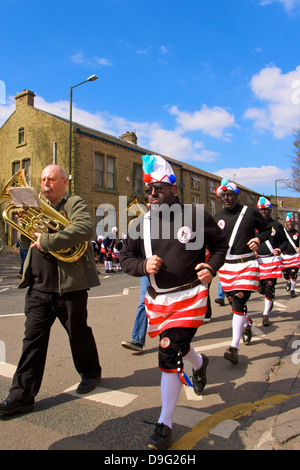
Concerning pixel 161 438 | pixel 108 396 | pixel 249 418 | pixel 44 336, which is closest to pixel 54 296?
pixel 44 336

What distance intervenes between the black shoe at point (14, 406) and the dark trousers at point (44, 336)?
0.14 ft

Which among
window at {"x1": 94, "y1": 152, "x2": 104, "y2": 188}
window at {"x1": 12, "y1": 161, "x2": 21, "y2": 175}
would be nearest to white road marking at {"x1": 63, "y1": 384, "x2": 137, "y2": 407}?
window at {"x1": 94, "y1": 152, "x2": 104, "y2": 188}

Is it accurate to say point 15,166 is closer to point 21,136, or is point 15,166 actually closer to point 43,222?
point 21,136

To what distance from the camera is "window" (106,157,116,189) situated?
24.7 m

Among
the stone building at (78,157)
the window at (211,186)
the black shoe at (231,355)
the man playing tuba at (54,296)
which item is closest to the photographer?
the man playing tuba at (54,296)

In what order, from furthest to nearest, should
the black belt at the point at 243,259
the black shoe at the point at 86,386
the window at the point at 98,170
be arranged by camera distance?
the window at the point at 98,170 → the black belt at the point at 243,259 → the black shoe at the point at 86,386

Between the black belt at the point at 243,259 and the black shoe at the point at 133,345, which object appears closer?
the black belt at the point at 243,259

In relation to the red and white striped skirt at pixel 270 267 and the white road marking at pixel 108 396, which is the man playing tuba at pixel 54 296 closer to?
the white road marking at pixel 108 396

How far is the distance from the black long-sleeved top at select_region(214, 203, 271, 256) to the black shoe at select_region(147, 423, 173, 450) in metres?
2.47

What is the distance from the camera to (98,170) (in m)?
23.8

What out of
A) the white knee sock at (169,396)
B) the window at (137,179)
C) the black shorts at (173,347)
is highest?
the window at (137,179)

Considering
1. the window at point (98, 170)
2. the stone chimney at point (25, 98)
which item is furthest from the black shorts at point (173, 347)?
the stone chimney at point (25, 98)

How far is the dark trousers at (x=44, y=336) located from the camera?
3082 mm
